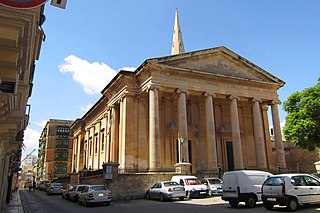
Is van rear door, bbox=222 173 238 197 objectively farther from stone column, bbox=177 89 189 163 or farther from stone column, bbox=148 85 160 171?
stone column, bbox=148 85 160 171

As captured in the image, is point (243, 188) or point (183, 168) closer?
point (243, 188)

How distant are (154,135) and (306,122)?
17.8 meters

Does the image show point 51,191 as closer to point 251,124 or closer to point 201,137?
point 201,137

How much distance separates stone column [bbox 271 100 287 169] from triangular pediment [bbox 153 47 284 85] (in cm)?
325

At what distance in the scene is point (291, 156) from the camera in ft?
136

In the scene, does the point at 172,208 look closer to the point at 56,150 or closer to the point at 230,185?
the point at 230,185

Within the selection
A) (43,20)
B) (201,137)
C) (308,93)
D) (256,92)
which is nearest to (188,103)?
(201,137)

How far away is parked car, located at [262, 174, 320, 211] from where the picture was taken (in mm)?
Result: 11953

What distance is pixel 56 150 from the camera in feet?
226

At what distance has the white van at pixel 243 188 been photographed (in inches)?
555

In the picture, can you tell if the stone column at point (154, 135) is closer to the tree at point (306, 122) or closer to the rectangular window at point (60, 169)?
the tree at point (306, 122)

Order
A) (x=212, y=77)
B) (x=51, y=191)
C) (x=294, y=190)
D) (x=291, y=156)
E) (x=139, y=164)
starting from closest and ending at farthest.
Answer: (x=294, y=190), (x=139, y=164), (x=212, y=77), (x=51, y=191), (x=291, y=156)

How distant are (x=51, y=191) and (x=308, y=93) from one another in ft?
107

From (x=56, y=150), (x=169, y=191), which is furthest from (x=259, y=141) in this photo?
(x=56, y=150)
